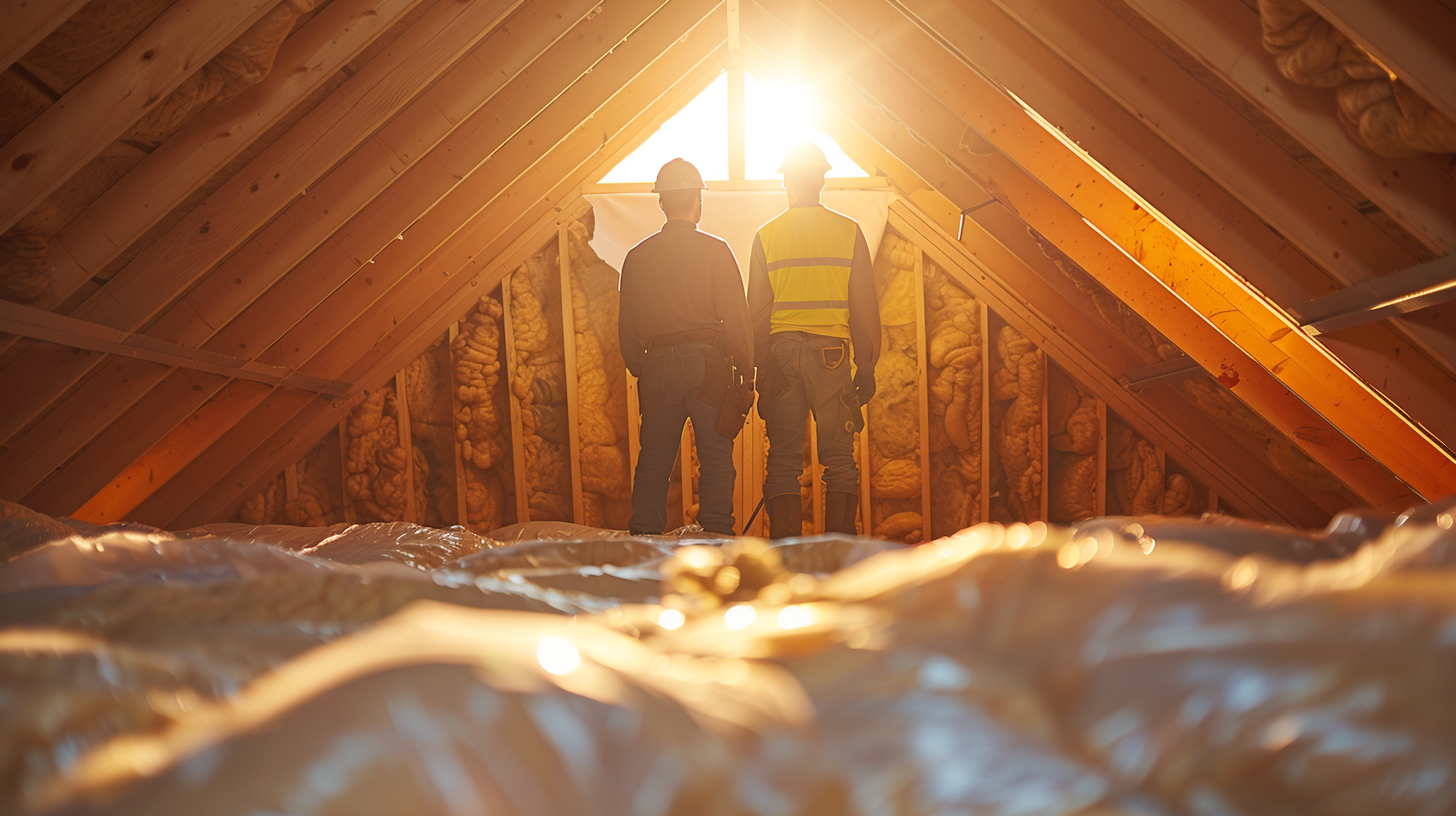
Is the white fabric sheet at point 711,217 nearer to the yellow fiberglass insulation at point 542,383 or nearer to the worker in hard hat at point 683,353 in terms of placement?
the yellow fiberglass insulation at point 542,383

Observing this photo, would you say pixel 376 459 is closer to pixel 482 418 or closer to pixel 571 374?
pixel 482 418

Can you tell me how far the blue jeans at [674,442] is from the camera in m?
2.82

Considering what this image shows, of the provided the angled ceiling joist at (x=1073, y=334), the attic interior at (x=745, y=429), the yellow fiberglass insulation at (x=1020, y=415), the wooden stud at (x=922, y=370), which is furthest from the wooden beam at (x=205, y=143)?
the yellow fiberglass insulation at (x=1020, y=415)

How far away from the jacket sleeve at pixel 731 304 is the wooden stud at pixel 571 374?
5.46ft

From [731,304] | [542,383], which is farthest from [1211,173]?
[542,383]

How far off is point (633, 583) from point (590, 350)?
3.71 m

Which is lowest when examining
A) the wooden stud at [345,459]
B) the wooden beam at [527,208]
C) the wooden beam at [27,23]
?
the wooden beam at [27,23]

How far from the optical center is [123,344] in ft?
7.16

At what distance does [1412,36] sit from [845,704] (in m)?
1.53

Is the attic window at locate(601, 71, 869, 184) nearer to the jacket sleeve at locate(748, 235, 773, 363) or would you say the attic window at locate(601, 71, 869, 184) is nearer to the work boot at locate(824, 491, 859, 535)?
the jacket sleeve at locate(748, 235, 773, 363)

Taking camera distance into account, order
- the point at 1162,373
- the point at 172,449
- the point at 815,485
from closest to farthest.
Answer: the point at 172,449, the point at 1162,373, the point at 815,485

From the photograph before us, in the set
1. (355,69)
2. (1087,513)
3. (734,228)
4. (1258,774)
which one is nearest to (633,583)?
(1258,774)

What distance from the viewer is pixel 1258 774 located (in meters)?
0.34

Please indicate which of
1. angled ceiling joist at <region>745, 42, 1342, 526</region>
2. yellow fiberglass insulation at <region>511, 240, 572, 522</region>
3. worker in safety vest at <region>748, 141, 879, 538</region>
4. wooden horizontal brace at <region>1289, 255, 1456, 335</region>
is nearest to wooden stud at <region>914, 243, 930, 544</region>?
angled ceiling joist at <region>745, 42, 1342, 526</region>
